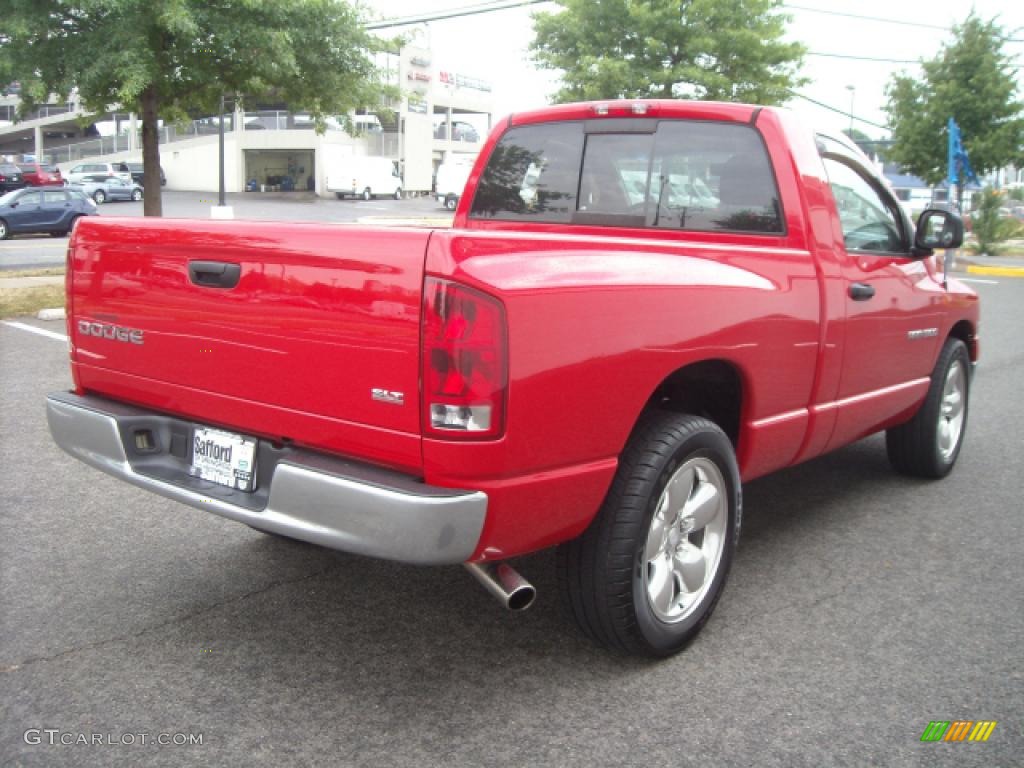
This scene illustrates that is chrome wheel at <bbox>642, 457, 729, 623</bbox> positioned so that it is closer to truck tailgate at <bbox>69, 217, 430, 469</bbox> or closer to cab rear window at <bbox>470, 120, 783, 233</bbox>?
truck tailgate at <bbox>69, 217, 430, 469</bbox>

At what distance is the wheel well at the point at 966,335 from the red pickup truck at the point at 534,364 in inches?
51.7

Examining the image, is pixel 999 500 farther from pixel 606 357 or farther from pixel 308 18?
pixel 308 18

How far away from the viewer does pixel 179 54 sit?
13359 millimetres

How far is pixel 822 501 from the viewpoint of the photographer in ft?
16.5

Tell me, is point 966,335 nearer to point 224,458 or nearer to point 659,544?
point 659,544

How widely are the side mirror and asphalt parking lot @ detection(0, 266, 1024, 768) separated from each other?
131 centimetres

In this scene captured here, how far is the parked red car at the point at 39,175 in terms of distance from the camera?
41938mm

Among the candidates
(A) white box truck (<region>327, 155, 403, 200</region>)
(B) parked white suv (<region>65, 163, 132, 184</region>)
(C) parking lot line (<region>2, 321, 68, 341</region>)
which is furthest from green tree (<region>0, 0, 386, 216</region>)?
(A) white box truck (<region>327, 155, 403, 200</region>)

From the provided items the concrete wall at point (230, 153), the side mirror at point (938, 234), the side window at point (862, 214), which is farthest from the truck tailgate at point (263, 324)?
the concrete wall at point (230, 153)

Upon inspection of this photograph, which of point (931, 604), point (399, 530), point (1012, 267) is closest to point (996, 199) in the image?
point (1012, 267)

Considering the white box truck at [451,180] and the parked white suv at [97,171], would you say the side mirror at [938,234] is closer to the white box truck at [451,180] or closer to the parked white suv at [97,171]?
the white box truck at [451,180]

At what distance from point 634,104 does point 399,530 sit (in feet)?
8.19

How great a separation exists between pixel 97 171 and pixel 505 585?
169ft

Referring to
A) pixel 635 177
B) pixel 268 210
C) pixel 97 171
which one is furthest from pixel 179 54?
pixel 97 171
